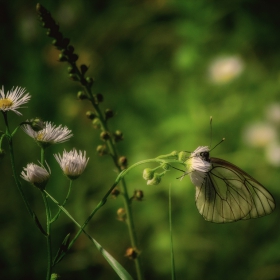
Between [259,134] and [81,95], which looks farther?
[259,134]

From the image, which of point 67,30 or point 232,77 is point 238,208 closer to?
point 232,77

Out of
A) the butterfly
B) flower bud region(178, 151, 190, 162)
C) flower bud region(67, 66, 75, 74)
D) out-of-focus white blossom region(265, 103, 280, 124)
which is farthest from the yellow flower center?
out-of-focus white blossom region(265, 103, 280, 124)

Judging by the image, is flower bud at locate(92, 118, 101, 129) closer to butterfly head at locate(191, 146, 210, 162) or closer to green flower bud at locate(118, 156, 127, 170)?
green flower bud at locate(118, 156, 127, 170)

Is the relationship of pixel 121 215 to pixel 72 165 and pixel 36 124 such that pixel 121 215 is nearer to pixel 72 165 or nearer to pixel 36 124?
pixel 72 165

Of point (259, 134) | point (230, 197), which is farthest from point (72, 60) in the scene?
point (259, 134)

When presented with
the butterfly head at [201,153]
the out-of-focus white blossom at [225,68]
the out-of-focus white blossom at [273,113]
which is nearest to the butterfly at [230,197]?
the butterfly head at [201,153]

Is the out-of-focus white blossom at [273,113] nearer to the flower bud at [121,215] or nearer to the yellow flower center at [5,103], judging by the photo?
the flower bud at [121,215]

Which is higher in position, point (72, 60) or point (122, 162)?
point (72, 60)
